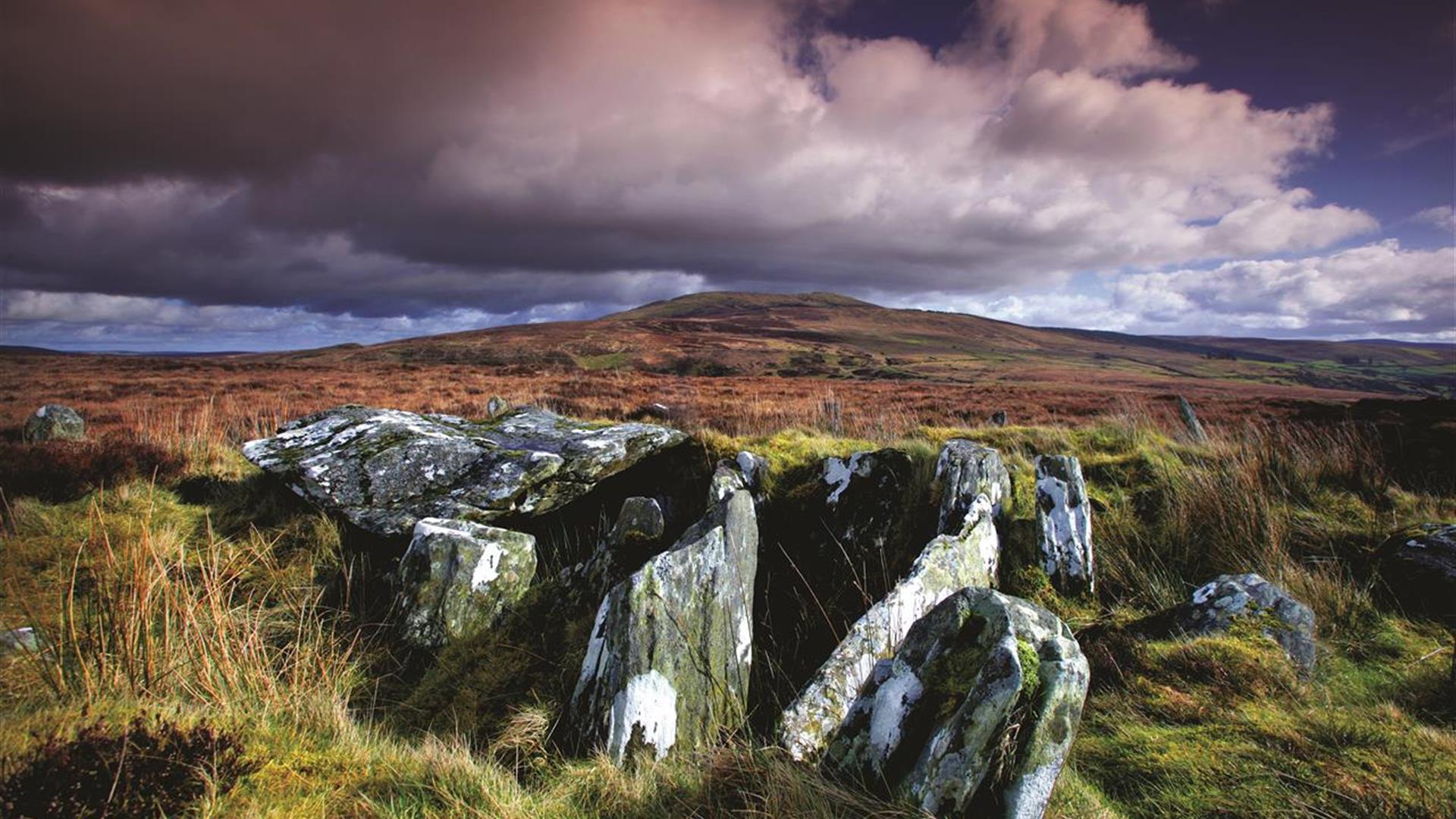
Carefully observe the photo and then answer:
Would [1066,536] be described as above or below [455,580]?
above

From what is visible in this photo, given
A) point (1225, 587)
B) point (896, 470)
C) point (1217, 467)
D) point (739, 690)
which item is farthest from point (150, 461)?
point (1217, 467)

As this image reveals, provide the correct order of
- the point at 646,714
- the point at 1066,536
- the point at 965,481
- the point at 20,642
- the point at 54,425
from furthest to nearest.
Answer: the point at 54,425 < the point at 965,481 < the point at 1066,536 < the point at 646,714 < the point at 20,642

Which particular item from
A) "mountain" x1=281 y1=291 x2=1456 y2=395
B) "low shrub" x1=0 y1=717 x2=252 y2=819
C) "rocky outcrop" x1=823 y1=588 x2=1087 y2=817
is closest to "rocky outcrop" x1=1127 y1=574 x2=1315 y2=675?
"rocky outcrop" x1=823 y1=588 x2=1087 y2=817

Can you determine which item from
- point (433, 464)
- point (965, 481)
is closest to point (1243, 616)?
point (965, 481)

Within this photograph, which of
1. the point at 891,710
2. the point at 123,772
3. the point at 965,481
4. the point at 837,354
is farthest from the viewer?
the point at 837,354

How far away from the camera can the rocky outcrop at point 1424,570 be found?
431 cm

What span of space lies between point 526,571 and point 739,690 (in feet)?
8.51

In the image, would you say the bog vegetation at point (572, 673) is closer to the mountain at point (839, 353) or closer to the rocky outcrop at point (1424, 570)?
the rocky outcrop at point (1424, 570)

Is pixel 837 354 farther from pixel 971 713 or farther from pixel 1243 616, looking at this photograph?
pixel 971 713

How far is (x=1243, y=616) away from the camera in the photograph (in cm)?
402

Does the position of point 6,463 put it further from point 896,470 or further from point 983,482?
point 983,482

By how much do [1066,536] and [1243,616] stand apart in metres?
1.32

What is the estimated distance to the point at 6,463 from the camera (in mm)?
6949

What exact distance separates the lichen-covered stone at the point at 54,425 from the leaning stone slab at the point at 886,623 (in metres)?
17.1
